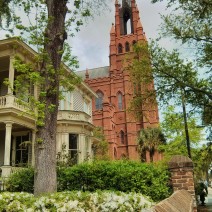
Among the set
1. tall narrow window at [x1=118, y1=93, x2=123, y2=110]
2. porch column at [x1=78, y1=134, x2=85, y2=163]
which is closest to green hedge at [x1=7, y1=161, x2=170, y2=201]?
porch column at [x1=78, y1=134, x2=85, y2=163]

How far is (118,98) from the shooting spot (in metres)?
52.8

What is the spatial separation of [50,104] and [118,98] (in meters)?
45.9

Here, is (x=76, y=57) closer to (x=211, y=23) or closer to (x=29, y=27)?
(x=29, y=27)

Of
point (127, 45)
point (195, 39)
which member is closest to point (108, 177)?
point (195, 39)

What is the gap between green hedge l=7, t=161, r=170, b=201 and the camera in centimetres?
865

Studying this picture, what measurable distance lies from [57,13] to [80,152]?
42.1 feet

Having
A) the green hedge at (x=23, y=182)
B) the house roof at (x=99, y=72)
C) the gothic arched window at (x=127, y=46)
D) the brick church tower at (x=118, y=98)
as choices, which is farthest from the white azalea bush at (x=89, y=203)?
the gothic arched window at (x=127, y=46)

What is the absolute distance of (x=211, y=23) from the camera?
13359 mm

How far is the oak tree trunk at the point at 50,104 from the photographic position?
666cm

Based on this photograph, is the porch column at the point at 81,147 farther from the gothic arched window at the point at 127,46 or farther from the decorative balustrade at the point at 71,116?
the gothic arched window at the point at 127,46

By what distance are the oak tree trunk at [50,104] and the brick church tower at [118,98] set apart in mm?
30456

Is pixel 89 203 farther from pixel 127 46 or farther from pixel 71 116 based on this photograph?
pixel 127 46

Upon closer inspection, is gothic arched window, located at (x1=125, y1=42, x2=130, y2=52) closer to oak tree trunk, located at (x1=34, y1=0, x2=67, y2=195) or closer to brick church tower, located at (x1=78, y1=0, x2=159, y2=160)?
brick church tower, located at (x1=78, y1=0, x2=159, y2=160)

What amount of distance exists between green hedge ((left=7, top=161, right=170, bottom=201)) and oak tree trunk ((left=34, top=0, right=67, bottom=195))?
2925 millimetres
